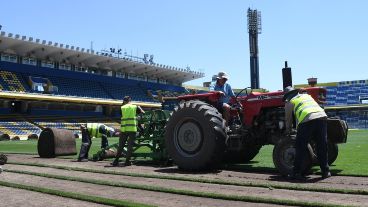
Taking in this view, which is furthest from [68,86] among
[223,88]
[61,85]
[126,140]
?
[223,88]

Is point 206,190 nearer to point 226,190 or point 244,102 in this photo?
point 226,190

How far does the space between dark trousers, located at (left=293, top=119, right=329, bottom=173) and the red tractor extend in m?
0.52

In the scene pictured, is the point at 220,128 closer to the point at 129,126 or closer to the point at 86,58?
the point at 129,126

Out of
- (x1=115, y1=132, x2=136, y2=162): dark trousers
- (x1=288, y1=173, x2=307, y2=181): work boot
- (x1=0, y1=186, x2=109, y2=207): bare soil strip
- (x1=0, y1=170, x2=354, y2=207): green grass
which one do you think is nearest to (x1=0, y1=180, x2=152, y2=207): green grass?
(x1=0, y1=186, x2=109, y2=207): bare soil strip

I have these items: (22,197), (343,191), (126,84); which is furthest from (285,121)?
(126,84)

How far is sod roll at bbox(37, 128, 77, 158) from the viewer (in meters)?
13.4

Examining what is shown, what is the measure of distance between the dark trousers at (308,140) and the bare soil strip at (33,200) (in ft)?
11.1

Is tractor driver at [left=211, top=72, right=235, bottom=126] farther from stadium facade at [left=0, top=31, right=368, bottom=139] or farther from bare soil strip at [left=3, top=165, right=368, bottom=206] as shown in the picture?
stadium facade at [left=0, top=31, right=368, bottom=139]

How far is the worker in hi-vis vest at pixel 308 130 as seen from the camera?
691 cm

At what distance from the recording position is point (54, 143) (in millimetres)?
13453

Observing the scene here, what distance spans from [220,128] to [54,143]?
723 cm

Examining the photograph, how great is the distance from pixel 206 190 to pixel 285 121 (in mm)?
2347

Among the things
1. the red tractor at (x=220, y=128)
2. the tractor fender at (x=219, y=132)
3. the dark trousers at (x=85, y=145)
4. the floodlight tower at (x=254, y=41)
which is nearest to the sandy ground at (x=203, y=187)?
the red tractor at (x=220, y=128)

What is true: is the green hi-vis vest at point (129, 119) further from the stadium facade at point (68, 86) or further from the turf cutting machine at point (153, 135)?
the stadium facade at point (68, 86)
